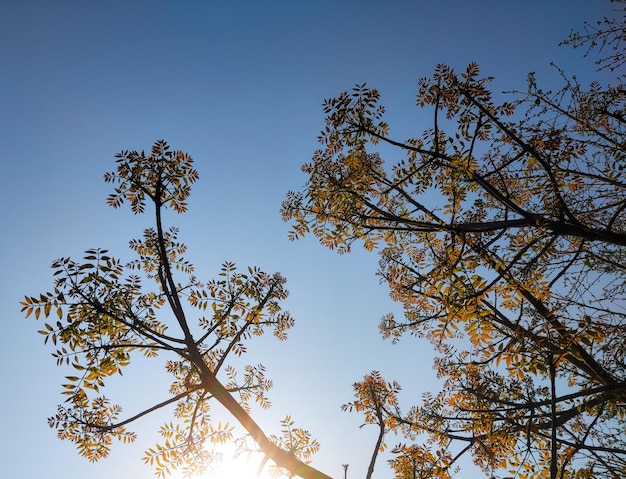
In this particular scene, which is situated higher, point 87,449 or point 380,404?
point 380,404

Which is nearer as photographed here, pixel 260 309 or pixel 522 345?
pixel 522 345

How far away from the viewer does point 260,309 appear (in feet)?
16.4

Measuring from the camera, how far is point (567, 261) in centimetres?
545

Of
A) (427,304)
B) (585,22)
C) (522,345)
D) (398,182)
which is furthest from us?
(427,304)

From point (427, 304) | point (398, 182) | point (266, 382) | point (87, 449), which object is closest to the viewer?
point (87, 449)

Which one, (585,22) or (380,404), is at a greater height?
(585,22)

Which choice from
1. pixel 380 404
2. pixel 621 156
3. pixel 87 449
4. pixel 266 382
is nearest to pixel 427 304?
pixel 380 404

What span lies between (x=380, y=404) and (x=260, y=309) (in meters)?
2.34

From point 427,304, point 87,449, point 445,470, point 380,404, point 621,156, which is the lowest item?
point 87,449

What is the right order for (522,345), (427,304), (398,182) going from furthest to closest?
(427,304), (398,182), (522,345)

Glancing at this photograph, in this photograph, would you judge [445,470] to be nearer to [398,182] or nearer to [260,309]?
[260,309]

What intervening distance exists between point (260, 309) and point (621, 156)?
5.82 metres

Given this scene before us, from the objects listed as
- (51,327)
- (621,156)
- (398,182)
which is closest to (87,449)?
(51,327)

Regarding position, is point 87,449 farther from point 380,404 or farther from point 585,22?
point 585,22
